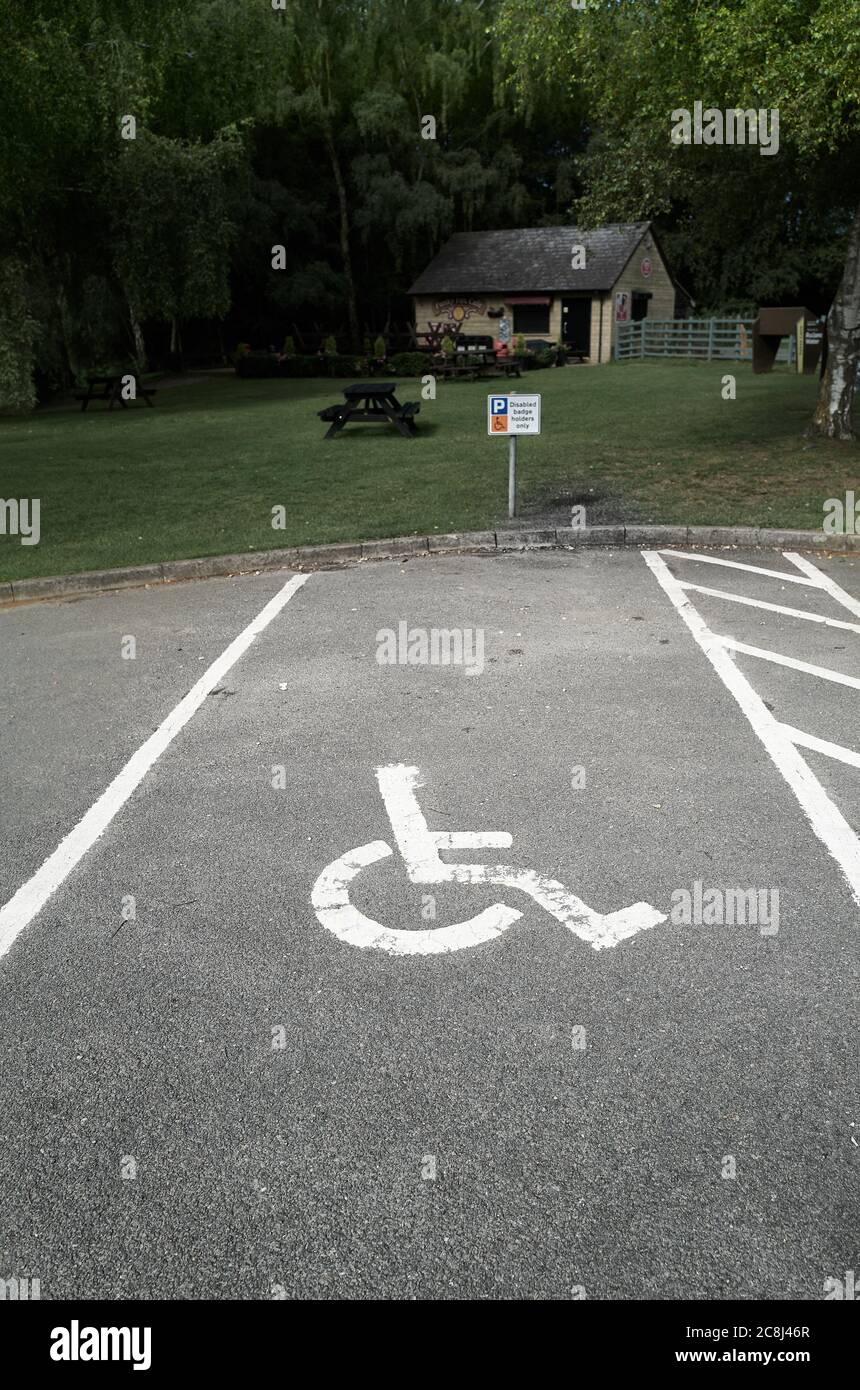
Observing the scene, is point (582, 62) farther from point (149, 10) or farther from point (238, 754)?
point (149, 10)

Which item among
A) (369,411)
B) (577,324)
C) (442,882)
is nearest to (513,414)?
(442,882)

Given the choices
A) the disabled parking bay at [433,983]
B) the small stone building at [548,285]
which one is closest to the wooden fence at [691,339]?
the small stone building at [548,285]

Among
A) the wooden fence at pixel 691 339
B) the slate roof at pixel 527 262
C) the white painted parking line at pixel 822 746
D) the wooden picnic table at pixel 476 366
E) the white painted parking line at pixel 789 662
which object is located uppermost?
the slate roof at pixel 527 262

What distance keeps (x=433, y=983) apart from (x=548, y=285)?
42.9 metres

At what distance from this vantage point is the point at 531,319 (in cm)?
4422

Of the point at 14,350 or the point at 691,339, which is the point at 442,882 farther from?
the point at 691,339

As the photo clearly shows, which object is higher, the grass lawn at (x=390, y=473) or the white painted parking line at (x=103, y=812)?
the grass lawn at (x=390, y=473)

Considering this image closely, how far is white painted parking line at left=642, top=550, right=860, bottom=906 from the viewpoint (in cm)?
464

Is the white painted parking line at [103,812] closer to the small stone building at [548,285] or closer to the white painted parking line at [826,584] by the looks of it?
the white painted parking line at [826,584]

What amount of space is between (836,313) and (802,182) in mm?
3007

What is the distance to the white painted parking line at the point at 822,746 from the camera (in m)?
5.59

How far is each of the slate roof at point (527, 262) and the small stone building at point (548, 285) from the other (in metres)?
0.04

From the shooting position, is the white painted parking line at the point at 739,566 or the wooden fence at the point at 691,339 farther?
the wooden fence at the point at 691,339

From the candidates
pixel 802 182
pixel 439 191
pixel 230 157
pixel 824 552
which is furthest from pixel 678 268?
pixel 824 552
